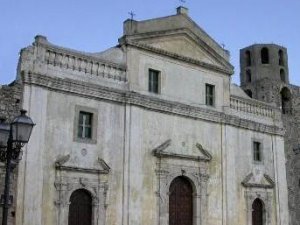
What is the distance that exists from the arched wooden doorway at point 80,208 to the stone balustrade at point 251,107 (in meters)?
9.56

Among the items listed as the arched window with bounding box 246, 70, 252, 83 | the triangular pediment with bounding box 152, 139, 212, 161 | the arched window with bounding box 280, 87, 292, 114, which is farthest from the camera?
the arched window with bounding box 246, 70, 252, 83

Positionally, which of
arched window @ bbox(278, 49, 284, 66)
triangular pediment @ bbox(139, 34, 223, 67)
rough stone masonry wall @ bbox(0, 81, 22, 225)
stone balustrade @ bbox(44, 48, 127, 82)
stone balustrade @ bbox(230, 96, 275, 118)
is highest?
arched window @ bbox(278, 49, 284, 66)

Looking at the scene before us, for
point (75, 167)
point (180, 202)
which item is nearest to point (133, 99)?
point (75, 167)

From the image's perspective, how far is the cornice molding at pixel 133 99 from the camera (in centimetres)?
1837

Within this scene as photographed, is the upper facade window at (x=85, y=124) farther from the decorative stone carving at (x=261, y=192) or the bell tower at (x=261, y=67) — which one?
the bell tower at (x=261, y=67)

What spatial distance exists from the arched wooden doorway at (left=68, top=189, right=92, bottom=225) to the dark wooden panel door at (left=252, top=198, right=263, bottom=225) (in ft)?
30.6

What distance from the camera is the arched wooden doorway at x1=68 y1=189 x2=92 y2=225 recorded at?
18.3 m

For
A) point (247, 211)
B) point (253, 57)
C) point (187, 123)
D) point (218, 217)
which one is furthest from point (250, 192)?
point (253, 57)

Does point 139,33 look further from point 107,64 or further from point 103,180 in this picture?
point 103,180

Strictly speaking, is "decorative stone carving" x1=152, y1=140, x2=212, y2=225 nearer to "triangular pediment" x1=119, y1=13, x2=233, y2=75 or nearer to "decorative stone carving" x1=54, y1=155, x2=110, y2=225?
"decorative stone carving" x1=54, y1=155, x2=110, y2=225

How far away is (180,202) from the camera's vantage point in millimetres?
21719

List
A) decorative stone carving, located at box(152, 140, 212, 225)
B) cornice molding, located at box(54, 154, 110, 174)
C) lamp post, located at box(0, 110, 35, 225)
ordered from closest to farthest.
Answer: lamp post, located at box(0, 110, 35, 225) < cornice molding, located at box(54, 154, 110, 174) < decorative stone carving, located at box(152, 140, 212, 225)

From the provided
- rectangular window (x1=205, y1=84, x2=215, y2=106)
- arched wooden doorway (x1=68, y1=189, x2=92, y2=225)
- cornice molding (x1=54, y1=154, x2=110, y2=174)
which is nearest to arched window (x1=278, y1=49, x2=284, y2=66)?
rectangular window (x1=205, y1=84, x2=215, y2=106)

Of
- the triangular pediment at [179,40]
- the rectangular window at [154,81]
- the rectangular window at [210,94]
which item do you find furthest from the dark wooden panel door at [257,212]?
the rectangular window at [154,81]
